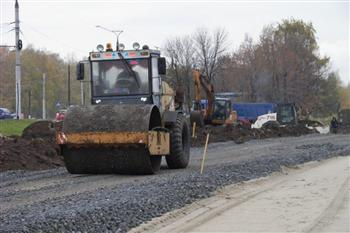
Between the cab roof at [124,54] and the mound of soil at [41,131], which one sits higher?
the cab roof at [124,54]

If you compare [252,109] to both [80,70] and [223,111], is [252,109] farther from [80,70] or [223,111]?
[80,70]

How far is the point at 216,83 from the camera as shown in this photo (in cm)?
7438

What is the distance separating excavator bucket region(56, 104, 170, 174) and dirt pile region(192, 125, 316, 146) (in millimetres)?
15949

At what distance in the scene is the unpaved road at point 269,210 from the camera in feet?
30.2

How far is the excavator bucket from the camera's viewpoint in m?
14.7

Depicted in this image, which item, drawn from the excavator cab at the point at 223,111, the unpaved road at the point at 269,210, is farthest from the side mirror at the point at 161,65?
the excavator cab at the point at 223,111

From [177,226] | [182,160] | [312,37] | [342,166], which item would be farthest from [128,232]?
[312,37]

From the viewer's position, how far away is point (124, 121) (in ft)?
48.4

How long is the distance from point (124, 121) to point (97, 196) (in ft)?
12.7

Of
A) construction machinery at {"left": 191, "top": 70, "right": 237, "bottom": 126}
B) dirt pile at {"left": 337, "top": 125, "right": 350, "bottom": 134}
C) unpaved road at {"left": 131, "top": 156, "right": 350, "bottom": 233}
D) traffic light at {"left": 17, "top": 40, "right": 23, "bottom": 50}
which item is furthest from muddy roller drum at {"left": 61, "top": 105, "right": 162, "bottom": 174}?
dirt pile at {"left": 337, "top": 125, "right": 350, "bottom": 134}

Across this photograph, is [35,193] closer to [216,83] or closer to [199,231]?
[199,231]

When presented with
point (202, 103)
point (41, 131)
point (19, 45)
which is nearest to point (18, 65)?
point (19, 45)

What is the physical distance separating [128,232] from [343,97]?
100017mm

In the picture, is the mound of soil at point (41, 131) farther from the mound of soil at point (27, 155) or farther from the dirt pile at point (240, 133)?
the dirt pile at point (240, 133)
